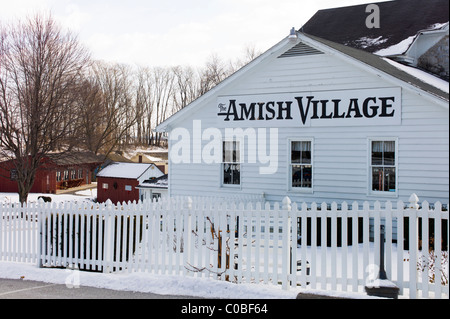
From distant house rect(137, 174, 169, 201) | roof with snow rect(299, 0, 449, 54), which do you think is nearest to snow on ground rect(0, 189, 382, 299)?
roof with snow rect(299, 0, 449, 54)

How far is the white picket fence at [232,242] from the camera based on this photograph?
7.32 metres

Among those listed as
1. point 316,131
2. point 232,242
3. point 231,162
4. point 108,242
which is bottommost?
point 108,242

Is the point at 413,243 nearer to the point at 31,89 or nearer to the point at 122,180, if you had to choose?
the point at 31,89

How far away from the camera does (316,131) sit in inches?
593

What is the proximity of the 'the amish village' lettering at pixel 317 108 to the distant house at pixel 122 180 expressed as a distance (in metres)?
23.4

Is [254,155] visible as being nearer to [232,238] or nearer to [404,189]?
[404,189]

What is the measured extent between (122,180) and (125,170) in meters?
1.23

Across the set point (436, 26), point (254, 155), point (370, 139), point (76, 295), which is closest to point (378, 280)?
point (76, 295)

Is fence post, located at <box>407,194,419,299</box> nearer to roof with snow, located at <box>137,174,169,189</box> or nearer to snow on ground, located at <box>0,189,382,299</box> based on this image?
snow on ground, located at <box>0,189,382,299</box>

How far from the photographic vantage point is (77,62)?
98.2 feet

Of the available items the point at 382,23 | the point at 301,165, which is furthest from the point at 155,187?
the point at 301,165

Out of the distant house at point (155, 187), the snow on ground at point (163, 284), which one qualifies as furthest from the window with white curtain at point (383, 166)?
the distant house at point (155, 187)

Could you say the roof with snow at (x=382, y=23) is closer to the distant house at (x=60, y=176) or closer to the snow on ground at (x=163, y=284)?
the snow on ground at (x=163, y=284)

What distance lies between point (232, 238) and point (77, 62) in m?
24.5
